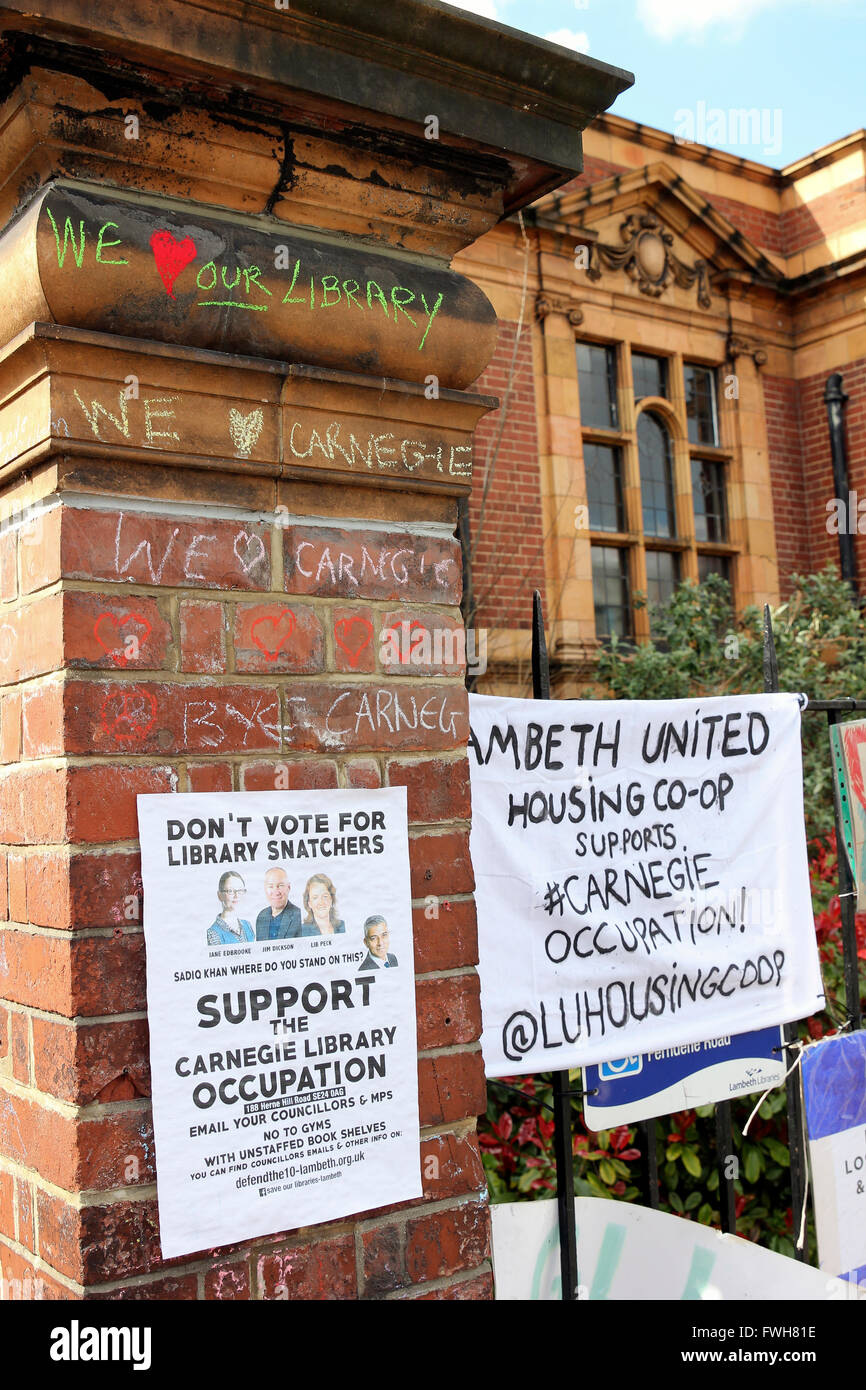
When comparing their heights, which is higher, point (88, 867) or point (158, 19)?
point (158, 19)

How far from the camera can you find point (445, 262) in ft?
6.57

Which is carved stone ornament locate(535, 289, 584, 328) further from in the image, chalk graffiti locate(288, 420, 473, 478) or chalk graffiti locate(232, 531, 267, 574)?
chalk graffiti locate(232, 531, 267, 574)

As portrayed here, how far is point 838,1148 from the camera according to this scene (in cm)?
286

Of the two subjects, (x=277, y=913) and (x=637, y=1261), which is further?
(x=637, y=1261)

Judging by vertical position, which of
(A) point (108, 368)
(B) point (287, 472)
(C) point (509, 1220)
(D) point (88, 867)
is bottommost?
(C) point (509, 1220)

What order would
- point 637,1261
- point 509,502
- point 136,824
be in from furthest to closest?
1. point 509,502
2. point 637,1261
3. point 136,824

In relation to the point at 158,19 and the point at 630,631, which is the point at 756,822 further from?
the point at 630,631

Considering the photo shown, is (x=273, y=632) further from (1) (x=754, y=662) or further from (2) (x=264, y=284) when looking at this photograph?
(1) (x=754, y=662)

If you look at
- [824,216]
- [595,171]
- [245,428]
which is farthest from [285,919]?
[824,216]

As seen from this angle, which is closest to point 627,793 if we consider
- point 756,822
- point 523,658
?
point 756,822

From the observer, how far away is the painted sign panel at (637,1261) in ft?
8.10

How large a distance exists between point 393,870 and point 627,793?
952 mm

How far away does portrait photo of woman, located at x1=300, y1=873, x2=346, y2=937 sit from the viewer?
1733mm

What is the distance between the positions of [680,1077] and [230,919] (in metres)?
1.43
